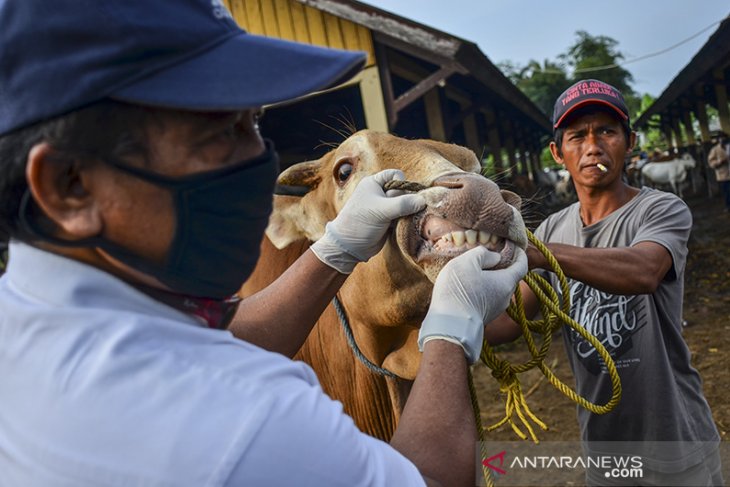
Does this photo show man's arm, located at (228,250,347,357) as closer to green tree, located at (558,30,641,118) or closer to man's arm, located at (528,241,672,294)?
man's arm, located at (528,241,672,294)

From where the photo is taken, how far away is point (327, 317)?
298 cm

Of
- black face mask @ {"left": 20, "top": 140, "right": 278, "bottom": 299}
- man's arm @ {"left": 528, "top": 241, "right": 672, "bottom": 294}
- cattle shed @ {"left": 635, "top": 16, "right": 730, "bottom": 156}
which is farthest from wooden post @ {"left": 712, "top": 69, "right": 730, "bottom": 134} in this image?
black face mask @ {"left": 20, "top": 140, "right": 278, "bottom": 299}

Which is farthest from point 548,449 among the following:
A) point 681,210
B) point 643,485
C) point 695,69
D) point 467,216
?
point 695,69

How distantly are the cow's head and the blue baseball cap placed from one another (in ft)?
3.26

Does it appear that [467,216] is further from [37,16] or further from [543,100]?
[543,100]

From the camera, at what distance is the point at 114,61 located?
1.03 m

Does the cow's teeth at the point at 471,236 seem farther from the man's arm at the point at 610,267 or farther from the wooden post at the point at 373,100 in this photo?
the wooden post at the point at 373,100

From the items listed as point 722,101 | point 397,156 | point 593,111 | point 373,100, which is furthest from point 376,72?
point 722,101

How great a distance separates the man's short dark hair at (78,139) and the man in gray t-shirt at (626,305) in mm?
1676

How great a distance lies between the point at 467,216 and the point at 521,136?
24.2 m

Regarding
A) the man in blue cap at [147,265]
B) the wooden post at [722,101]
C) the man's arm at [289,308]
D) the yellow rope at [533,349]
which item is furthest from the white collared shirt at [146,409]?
the wooden post at [722,101]

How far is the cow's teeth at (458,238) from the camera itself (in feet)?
6.53

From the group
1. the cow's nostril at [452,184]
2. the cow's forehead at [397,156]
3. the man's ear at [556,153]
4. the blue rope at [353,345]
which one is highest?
the man's ear at [556,153]

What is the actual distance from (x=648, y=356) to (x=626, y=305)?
24 centimetres
